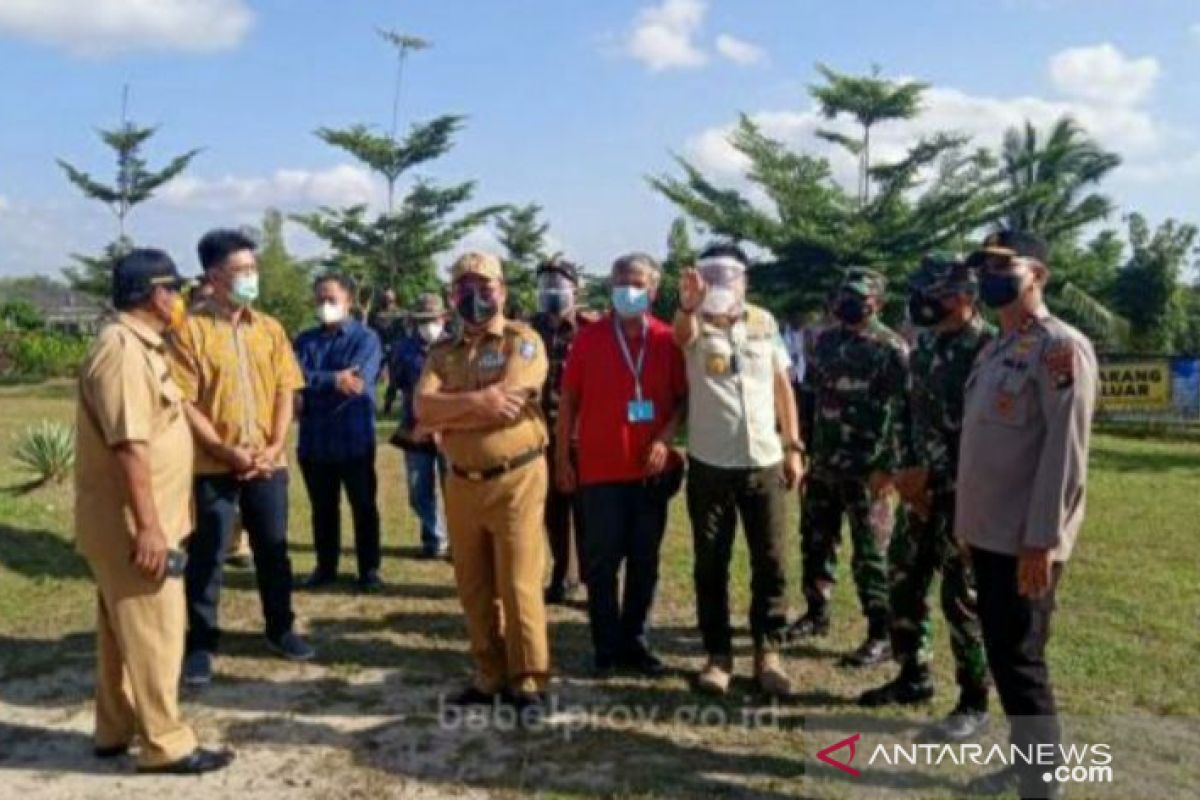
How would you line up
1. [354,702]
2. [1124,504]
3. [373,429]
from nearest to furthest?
[354,702]
[373,429]
[1124,504]

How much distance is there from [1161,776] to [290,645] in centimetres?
385

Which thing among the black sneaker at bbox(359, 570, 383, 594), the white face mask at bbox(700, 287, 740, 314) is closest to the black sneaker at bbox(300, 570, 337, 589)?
the black sneaker at bbox(359, 570, 383, 594)

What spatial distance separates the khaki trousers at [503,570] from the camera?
4566mm

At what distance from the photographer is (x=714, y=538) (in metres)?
4.89

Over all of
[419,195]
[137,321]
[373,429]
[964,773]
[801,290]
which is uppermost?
[419,195]

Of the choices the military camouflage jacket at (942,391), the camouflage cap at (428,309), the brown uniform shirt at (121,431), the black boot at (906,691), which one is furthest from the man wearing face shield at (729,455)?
the camouflage cap at (428,309)

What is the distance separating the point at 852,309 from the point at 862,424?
553 millimetres

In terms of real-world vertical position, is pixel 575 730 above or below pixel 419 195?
below

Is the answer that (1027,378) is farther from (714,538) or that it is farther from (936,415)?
(714,538)

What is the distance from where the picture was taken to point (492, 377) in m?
4.64

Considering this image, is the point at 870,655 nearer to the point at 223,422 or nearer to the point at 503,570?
the point at 503,570

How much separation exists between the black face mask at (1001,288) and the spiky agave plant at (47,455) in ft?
28.0

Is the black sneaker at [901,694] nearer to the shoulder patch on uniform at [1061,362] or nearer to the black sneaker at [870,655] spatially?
the black sneaker at [870,655]

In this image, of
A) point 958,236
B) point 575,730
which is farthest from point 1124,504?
point 958,236
